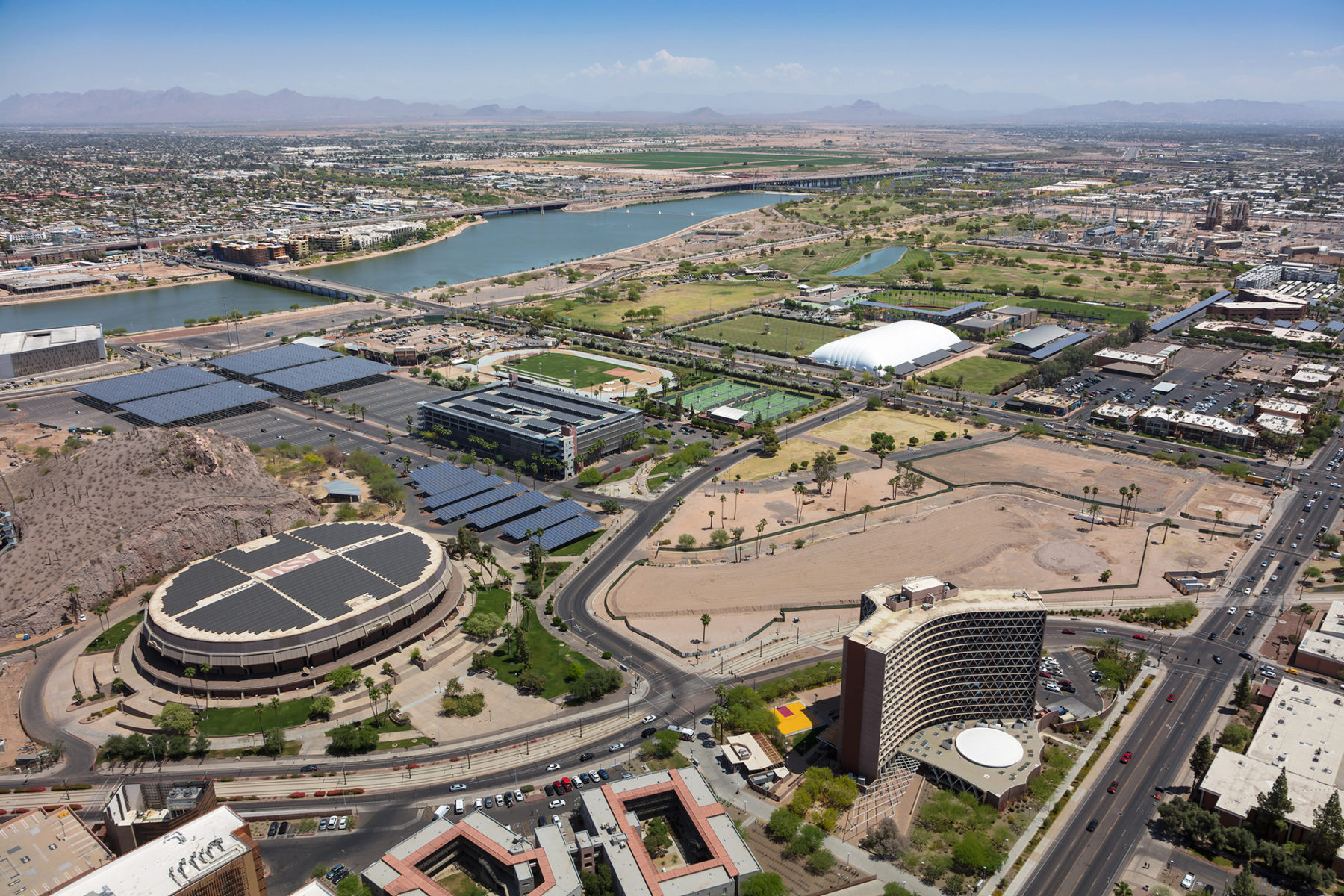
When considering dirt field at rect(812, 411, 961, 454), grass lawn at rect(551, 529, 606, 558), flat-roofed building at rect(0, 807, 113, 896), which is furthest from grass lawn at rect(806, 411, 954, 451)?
flat-roofed building at rect(0, 807, 113, 896)

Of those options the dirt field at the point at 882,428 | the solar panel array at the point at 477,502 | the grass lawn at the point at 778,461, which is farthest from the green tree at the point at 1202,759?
the solar panel array at the point at 477,502

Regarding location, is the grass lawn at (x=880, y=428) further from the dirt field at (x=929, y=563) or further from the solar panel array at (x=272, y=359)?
the solar panel array at (x=272, y=359)

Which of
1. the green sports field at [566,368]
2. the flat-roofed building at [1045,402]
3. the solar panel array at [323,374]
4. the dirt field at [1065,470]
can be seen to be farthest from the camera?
the green sports field at [566,368]

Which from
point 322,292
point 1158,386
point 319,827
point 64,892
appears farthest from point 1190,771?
point 322,292

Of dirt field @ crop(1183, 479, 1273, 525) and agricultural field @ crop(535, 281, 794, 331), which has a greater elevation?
agricultural field @ crop(535, 281, 794, 331)

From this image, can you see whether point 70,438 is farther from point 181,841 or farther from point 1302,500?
point 1302,500

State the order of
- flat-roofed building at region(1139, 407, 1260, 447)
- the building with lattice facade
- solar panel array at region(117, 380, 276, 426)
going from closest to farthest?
the building with lattice facade, flat-roofed building at region(1139, 407, 1260, 447), solar panel array at region(117, 380, 276, 426)

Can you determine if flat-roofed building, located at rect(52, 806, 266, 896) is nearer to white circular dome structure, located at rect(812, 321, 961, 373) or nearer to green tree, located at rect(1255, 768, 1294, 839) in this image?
green tree, located at rect(1255, 768, 1294, 839)
